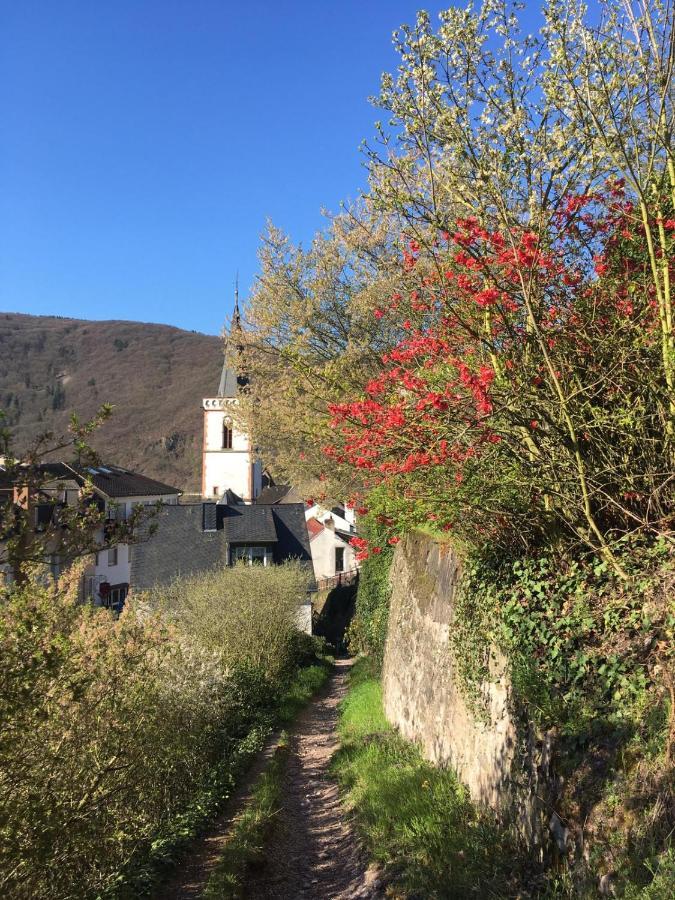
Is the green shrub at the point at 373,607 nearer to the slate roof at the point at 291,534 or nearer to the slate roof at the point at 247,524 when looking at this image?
the slate roof at the point at 247,524

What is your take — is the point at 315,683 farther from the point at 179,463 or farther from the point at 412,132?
the point at 179,463

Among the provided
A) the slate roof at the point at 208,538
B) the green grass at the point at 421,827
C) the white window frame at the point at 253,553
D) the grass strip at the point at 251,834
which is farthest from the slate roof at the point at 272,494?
the green grass at the point at 421,827

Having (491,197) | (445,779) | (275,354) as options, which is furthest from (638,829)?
(275,354)

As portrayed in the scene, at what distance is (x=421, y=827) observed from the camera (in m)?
6.71

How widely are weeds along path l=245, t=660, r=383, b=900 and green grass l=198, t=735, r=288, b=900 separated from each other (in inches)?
5.4

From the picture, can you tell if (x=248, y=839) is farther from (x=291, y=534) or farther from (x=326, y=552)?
(x=326, y=552)

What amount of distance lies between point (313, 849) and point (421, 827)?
2.24 metres

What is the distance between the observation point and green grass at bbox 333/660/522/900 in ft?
17.9

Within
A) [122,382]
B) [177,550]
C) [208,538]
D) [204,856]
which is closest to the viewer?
[204,856]

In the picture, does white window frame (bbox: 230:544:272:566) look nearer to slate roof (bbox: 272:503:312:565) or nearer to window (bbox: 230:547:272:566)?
window (bbox: 230:547:272:566)

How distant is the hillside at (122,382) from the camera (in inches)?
3681

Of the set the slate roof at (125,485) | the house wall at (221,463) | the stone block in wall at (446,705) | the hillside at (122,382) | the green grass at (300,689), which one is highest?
the hillside at (122,382)

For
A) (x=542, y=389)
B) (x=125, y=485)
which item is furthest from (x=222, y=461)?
(x=542, y=389)

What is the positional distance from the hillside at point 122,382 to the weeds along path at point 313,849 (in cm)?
7260
